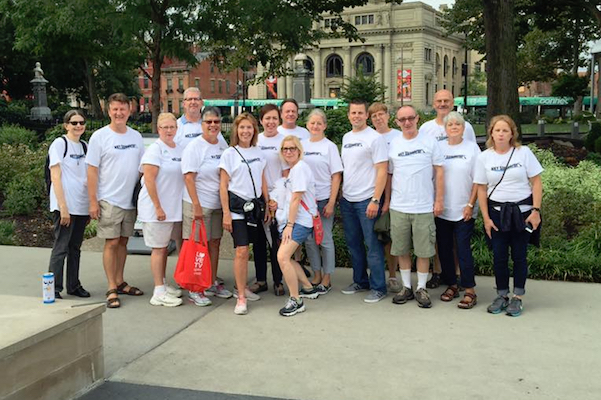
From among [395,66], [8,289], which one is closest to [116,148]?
[8,289]

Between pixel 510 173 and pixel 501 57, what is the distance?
→ 8924 mm

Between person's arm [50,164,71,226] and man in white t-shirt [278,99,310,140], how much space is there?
2182 mm

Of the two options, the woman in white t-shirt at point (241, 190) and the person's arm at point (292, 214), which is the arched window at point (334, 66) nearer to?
the woman in white t-shirt at point (241, 190)

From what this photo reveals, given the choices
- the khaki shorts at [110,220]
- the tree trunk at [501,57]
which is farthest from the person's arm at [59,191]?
the tree trunk at [501,57]

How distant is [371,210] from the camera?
5590 mm

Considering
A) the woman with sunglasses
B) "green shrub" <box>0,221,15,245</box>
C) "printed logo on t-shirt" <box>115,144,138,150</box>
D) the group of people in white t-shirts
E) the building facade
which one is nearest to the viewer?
the group of people in white t-shirts

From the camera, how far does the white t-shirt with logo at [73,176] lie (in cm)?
566

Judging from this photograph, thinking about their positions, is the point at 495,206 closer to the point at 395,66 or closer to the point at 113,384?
the point at 113,384

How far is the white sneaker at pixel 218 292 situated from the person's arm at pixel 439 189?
87.1 inches

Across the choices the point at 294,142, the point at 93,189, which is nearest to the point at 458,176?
the point at 294,142

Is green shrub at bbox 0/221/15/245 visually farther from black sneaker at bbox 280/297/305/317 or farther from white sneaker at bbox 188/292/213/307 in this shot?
black sneaker at bbox 280/297/305/317

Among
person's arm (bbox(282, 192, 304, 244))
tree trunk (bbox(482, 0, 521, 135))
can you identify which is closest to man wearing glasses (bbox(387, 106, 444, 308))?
person's arm (bbox(282, 192, 304, 244))

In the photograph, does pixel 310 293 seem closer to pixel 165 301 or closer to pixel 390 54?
pixel 165 301

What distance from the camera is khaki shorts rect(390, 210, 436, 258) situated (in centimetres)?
544
